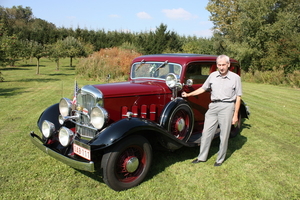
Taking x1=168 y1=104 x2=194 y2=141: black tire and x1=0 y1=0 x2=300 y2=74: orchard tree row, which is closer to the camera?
x1=168 y1=104 x2=194 y2=141: black tire

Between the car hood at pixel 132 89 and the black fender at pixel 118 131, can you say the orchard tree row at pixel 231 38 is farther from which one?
the black fender at pixel 118 131

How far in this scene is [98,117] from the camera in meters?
3.38

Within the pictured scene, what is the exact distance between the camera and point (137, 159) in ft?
10.9

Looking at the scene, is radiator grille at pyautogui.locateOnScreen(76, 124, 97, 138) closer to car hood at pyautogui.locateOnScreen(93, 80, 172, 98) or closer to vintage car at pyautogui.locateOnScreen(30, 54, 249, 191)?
vintage car at pyautogui.locateOnScreen(30, 54, 249, 191)

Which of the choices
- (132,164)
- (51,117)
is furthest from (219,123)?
(51,117)

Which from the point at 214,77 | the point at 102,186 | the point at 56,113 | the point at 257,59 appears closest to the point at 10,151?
the point at 56,113

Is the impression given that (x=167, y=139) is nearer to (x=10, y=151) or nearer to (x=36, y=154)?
(x=36, y=154)

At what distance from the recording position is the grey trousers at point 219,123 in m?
3.87

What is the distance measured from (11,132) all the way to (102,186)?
324 centimetres

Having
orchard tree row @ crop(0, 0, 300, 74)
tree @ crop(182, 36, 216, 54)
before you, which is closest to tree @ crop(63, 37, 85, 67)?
orchard tree row @ crop(0, 0, 300, 74)

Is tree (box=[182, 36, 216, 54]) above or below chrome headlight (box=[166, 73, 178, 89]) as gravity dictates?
above

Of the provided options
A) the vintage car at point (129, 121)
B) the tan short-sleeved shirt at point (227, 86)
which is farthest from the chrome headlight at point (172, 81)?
the tan short-sleeved shirt at point (227, 86)

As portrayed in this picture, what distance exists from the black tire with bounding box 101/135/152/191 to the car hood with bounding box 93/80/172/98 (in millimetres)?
778

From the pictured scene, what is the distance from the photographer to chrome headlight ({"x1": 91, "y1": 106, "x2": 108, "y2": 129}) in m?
3.32
